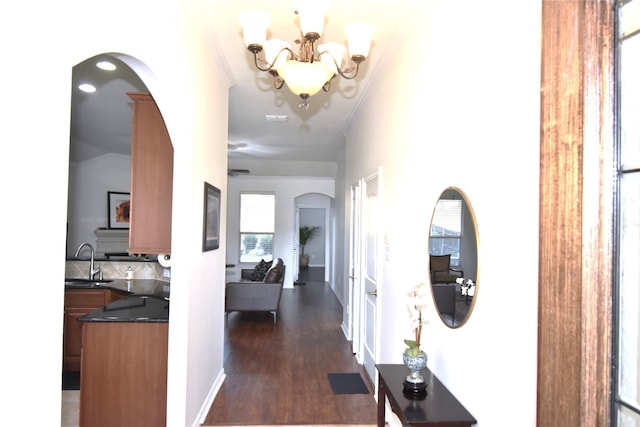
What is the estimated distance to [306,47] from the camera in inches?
93.0

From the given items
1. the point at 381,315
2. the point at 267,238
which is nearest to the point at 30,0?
the point at 381,315

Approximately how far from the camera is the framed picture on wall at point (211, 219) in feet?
10.2

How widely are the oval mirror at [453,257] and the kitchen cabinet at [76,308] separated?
133 inches

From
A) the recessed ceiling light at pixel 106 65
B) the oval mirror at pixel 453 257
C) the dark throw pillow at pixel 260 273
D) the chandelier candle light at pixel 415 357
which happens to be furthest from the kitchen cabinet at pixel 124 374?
the dark throw pillow at pixel 260 273

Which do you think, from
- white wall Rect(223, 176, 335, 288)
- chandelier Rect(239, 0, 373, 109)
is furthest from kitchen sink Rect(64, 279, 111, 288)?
white wall Rect(223, 176, 335, 288)

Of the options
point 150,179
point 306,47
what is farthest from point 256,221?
point 306,47

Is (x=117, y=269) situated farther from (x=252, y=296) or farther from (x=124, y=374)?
(x=252, y=296)

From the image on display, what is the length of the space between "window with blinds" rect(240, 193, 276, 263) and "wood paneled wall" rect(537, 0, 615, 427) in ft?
30.1

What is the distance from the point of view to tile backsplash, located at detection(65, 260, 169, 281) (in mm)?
4605

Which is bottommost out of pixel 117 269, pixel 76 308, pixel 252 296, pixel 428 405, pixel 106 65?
pixel 252 296

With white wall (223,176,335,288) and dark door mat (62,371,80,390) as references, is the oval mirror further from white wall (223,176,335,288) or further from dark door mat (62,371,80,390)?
white wall (223,176,335,288)

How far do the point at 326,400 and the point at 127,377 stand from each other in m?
1.73

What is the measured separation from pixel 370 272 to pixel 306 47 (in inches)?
101

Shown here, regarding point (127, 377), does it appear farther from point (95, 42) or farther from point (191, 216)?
point (95, 42)
